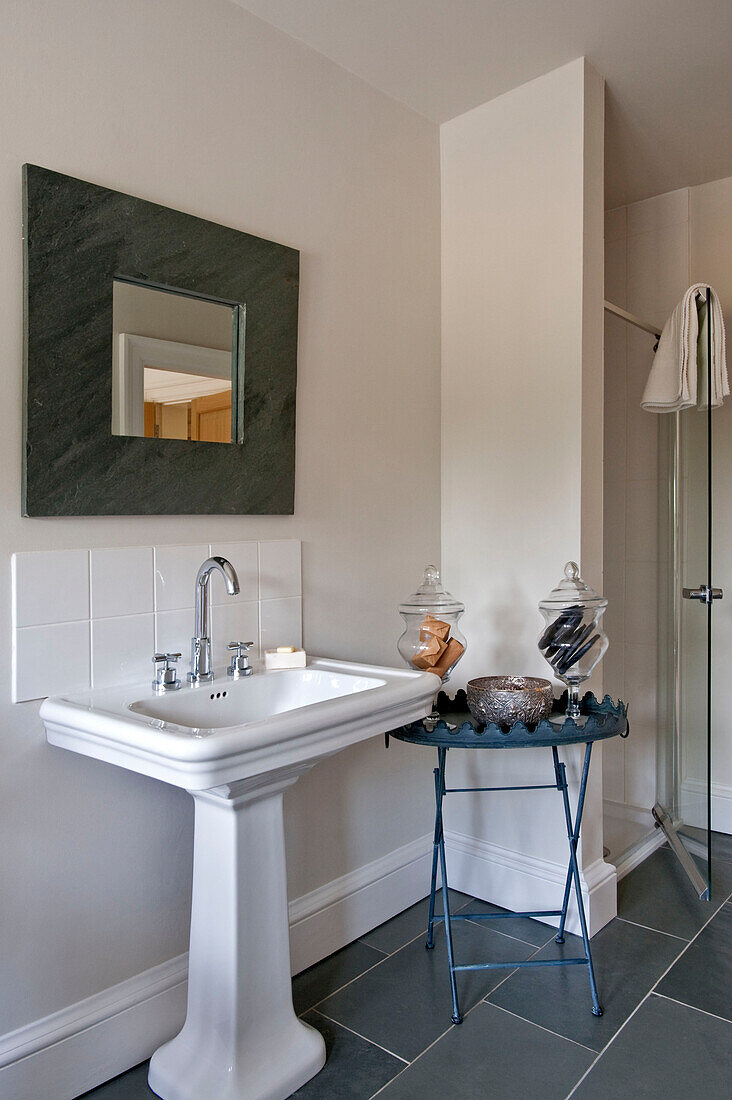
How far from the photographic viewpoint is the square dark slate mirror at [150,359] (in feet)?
5.07

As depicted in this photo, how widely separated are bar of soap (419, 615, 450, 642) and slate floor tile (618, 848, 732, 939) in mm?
1096

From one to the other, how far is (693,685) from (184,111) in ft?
7.64

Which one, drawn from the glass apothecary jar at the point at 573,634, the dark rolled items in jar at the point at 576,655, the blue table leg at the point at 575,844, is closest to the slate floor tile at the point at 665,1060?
the blue table leg at the point at 575,844

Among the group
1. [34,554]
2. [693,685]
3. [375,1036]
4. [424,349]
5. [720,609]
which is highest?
[424,349]

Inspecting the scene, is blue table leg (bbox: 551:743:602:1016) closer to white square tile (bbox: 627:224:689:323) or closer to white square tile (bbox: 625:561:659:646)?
white square tile (bbox: 625:561:659:646)

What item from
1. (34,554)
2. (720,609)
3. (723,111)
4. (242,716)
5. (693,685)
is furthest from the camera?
(720,609)

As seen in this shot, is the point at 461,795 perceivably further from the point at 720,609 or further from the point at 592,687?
the point at 720,609

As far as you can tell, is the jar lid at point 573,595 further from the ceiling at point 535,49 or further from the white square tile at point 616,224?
the white square tile at point 616,224

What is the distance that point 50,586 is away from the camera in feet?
5.17

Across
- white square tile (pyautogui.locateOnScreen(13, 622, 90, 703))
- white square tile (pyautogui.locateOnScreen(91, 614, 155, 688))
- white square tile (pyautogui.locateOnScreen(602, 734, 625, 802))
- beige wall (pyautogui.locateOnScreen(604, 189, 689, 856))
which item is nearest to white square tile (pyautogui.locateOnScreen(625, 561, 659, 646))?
beige wall (pyautogui.locateOnScreen(604, 189, 689, 856))

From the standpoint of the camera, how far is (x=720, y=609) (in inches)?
118

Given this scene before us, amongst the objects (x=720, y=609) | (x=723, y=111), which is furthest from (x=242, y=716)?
(x=723, y=111)

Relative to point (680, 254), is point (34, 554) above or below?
below

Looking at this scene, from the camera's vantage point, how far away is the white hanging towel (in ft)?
8.00
